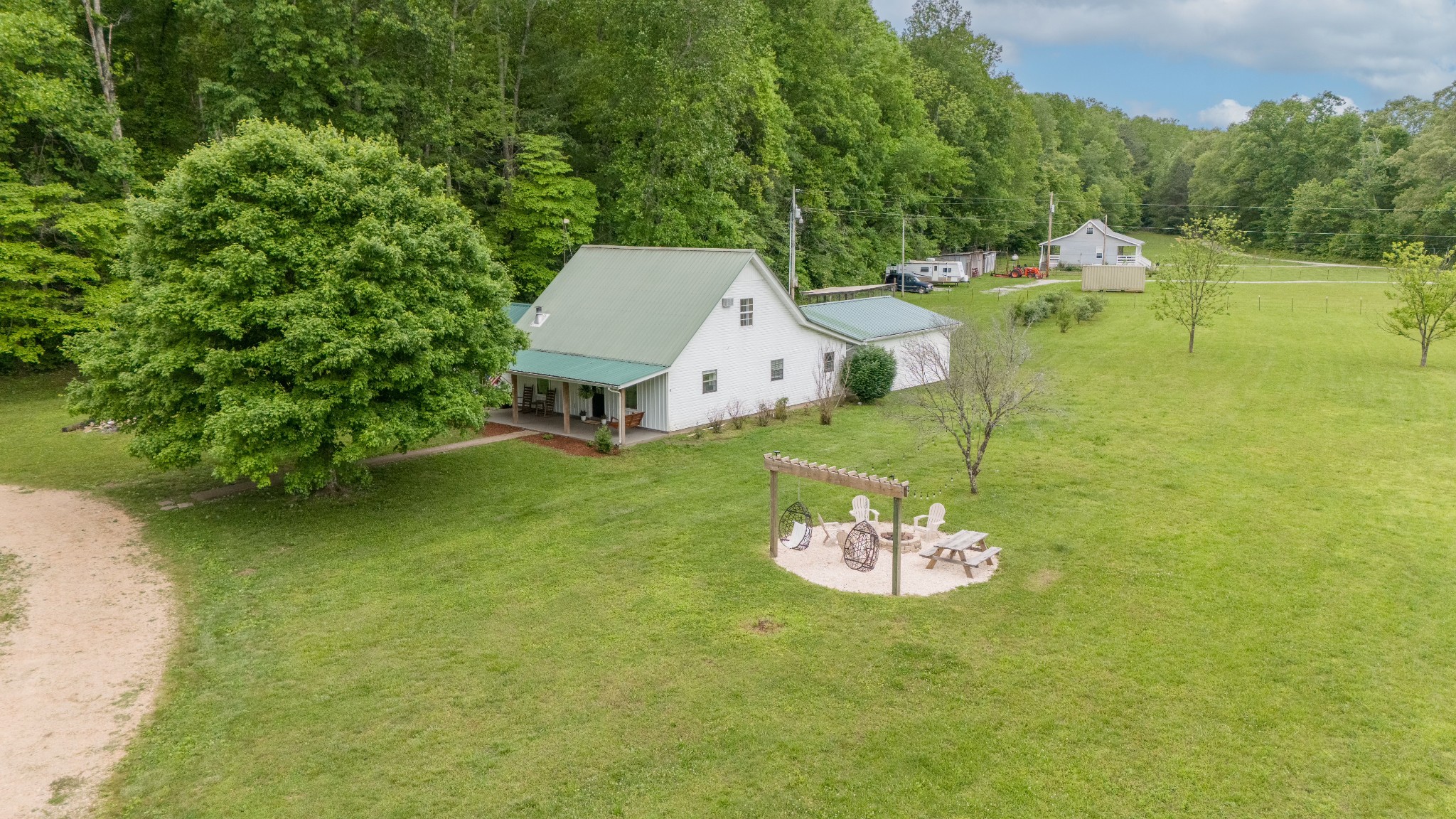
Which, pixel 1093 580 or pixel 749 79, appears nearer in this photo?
pixel 1093 580

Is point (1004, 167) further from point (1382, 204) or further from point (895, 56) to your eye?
point (1382, 204)

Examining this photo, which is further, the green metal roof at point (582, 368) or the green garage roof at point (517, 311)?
the green garage roof at point (517, 311)

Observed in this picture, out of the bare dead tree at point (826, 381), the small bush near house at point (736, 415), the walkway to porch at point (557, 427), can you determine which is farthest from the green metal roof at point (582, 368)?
the bare dead tree at point (826, 381)

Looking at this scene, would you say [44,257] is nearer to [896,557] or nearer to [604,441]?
[604,441]

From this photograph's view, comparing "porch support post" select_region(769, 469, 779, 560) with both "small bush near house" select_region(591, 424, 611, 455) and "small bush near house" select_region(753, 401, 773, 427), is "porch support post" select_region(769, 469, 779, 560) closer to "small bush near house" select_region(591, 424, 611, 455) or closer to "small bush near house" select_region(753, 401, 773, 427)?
"small bush near house" select_region(591, 424, 611, 455)

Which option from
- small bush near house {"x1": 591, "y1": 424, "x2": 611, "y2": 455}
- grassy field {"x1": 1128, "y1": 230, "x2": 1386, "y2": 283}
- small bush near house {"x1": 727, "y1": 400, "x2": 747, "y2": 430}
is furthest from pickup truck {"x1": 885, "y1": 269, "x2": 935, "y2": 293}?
small bush near house {"x1": 591, "y1": 424, "x2": 611, "y2": 455}

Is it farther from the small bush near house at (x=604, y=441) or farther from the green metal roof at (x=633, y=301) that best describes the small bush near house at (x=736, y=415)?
the small bush near house at (x=604, y=441)

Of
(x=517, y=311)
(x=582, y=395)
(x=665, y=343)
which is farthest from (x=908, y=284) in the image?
(x=665, y=343)

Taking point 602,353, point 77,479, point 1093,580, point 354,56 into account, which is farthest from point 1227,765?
point 354,56
